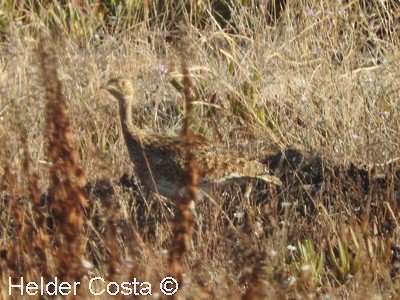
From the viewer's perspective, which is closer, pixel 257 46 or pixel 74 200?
pixel 74 200

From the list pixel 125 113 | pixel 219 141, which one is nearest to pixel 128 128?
pixel 125 113

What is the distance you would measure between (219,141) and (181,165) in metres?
0.74

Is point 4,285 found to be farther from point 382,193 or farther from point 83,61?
point 83,61

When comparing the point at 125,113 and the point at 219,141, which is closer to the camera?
the point at 125,113

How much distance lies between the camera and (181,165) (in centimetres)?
611

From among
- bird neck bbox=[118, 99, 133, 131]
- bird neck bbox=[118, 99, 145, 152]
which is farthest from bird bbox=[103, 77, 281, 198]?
bird neck bbox=[118, 99, 133, 131]

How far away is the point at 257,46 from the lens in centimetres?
752

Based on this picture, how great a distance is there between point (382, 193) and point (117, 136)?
1941 mm

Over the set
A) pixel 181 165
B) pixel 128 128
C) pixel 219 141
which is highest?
pixel 128 128

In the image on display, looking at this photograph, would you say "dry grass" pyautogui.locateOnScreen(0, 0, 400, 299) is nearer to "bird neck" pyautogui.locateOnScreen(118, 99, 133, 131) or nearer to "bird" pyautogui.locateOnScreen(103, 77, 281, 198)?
"bird" pyautogui.locateOnScreen(103, 77, 281, 198)

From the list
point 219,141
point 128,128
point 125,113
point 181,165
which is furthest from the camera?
point 219,141

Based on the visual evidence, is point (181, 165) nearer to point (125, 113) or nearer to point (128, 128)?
point (128, 128)

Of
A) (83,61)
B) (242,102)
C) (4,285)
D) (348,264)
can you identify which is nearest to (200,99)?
(242,102)

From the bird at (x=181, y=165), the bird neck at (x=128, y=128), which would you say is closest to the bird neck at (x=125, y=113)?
the bird neck at (x=128, y=128)
